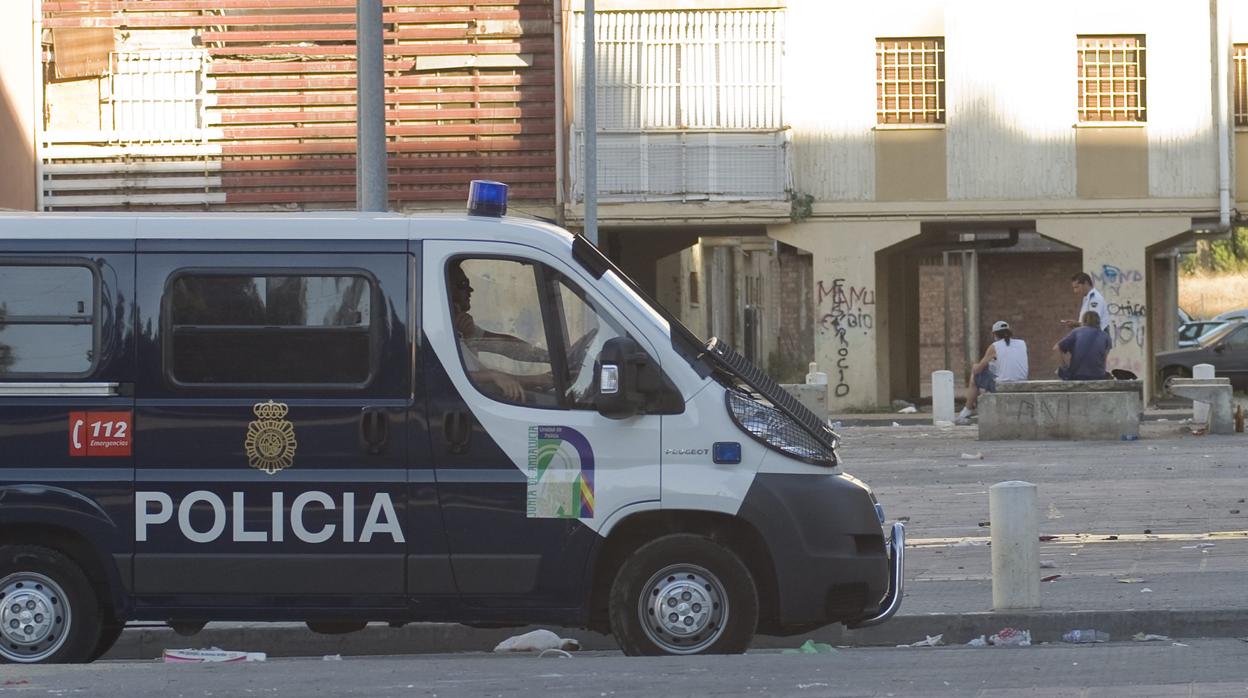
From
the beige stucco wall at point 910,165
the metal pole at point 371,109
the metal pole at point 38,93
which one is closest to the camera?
the metal pole at point 371,109

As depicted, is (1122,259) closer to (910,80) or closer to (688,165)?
(910,80)

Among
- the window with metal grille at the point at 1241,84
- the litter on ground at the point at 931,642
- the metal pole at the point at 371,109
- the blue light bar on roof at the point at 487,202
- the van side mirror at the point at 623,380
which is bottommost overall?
the litter on ground at the point at 931,642

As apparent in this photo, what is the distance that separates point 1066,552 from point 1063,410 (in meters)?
10.5

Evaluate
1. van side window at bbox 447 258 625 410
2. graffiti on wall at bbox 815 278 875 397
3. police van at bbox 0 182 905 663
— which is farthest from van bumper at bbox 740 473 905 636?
graffiti on wall at bbox 815 278 875 397

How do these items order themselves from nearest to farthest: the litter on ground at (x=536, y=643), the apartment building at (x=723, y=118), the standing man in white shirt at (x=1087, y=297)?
the litter on ground at (x=536, y=643) → the standing man in white shirt at (x=1087, y=297) → the apartment building at (x=723, y=118)

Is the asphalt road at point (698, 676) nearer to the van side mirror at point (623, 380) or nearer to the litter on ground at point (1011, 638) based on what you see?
the litter on ground at point (1011, 638)

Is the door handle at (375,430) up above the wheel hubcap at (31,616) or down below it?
above

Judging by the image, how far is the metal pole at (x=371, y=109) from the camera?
460 inches

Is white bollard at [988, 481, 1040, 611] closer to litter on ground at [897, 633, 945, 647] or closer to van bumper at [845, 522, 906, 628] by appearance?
litter on ground at [897, 633, 945, 647]

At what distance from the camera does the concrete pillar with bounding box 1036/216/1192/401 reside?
32.4m

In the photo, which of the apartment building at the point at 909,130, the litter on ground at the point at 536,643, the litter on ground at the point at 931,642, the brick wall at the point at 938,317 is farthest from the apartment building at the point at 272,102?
the litter on ground at the point at 931,642

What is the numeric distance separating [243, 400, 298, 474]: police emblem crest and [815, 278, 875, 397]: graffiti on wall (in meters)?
25.3

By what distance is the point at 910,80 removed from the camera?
3269cm

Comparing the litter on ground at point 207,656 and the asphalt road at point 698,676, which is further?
the litter on ground at point 207,656
